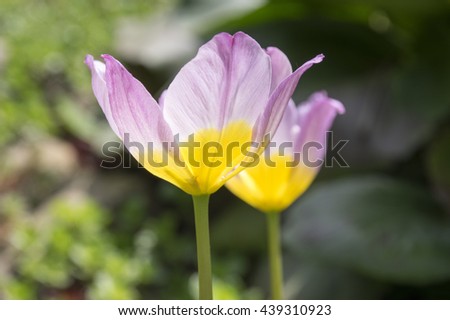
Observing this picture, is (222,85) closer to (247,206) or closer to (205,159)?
(205,159)

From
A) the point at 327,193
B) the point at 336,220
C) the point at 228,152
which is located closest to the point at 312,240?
the point at 336,220

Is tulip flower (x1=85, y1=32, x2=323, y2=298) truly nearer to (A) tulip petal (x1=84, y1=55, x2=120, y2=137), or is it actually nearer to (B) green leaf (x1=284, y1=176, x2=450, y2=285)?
(A) tulip petal (x1=84, y1=55, x2=120, y2=137)

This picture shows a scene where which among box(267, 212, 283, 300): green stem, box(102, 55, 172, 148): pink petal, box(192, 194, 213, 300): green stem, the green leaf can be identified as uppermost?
the green leaf

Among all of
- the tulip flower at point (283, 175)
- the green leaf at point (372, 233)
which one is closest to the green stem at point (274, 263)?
the tulip flower at point (283, 175)

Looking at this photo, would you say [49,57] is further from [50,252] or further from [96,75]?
[96,75]

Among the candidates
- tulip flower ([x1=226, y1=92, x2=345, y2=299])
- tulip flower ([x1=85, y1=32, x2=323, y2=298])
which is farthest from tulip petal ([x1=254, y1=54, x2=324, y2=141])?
tulip flower ([x1=226, y1=92, x2=345, y2=299])
